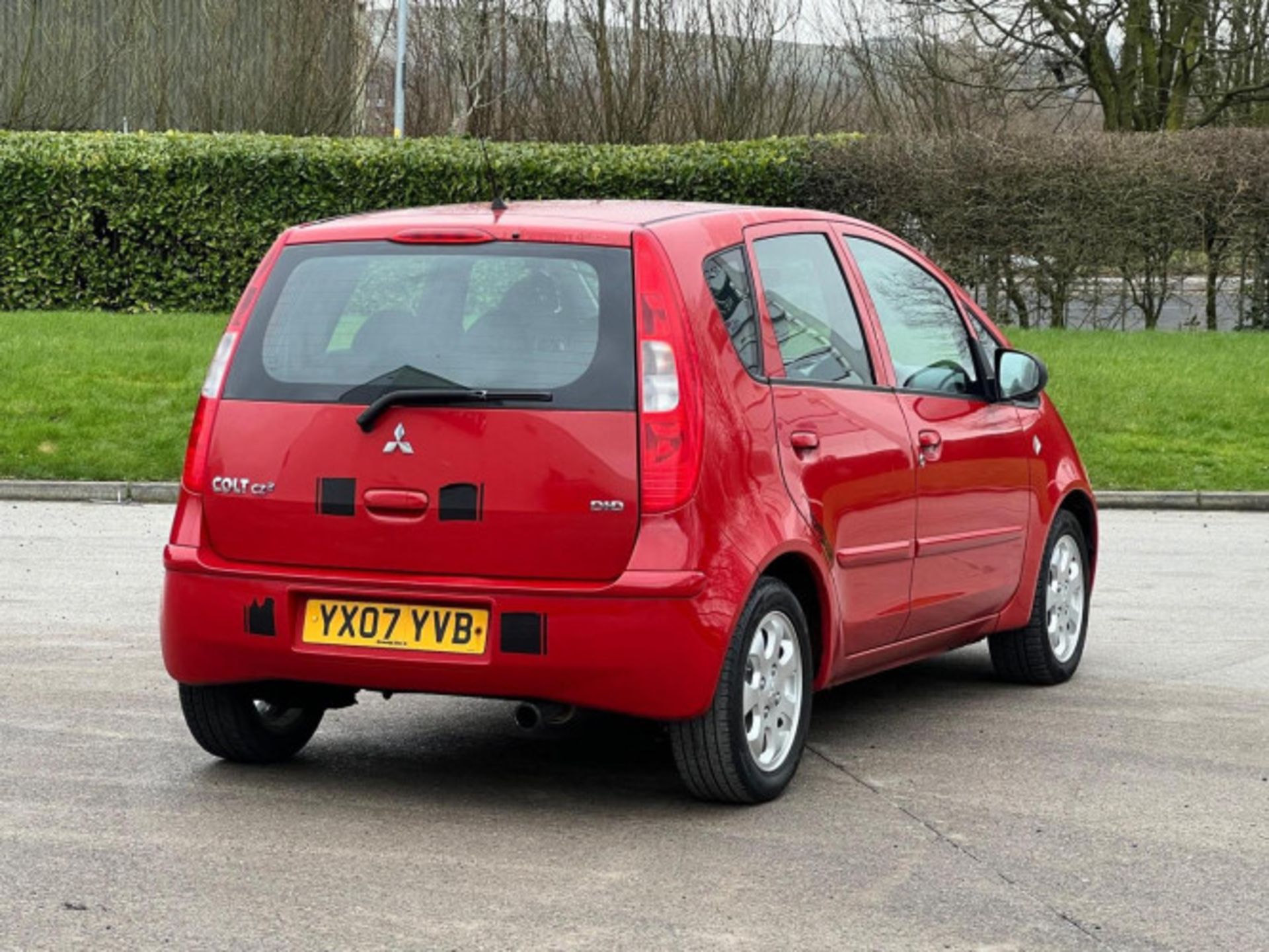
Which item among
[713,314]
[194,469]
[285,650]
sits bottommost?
[285,650]

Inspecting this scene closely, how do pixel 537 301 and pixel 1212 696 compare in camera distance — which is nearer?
pixel 537 301

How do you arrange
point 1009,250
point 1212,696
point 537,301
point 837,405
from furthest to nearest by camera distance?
1. point 1009,250
2. point 1212,696
3. point 837,405
4. point 537,301

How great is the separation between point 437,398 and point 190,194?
18717 mm

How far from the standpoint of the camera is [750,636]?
608 centimetres

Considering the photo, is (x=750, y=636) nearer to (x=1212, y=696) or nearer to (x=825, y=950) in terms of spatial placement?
(x=825, y=950)

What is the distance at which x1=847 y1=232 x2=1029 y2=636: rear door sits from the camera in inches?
284

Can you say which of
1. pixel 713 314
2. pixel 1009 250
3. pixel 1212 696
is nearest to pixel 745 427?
pixel 713 314

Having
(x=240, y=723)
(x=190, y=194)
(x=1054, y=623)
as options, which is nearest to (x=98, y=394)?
(x=190, y=194)

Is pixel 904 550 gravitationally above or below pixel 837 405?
below

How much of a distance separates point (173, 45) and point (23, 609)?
999 inches

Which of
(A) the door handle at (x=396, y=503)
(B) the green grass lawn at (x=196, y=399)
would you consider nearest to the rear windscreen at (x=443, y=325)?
(A) the door handle at (x=396, y=503)

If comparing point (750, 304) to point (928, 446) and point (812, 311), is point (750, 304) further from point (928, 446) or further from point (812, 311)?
point (928, 446)

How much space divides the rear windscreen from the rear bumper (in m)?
0.51

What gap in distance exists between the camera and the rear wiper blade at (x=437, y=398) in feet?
19.4
